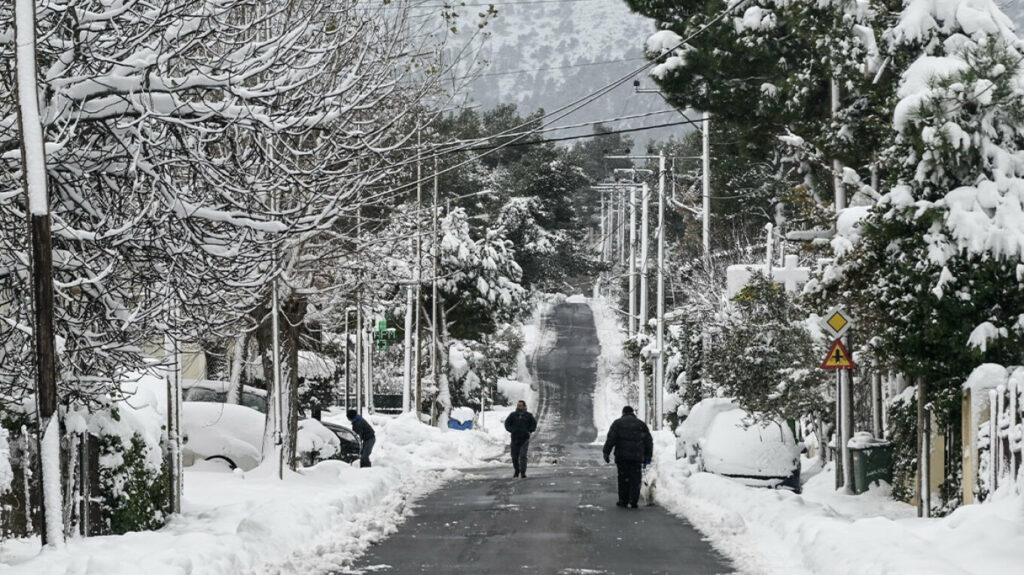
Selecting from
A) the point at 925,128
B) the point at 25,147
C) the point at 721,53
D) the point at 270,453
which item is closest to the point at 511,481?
the point at 270,453

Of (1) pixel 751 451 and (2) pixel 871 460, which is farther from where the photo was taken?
(1) pixel 751 451

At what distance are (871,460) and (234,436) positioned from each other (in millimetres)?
11097

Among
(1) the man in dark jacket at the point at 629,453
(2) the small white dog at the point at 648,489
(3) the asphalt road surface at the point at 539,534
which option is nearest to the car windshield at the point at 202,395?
(3) the asphalt road surface at the point at 539,534

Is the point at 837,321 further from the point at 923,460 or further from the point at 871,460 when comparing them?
the point at 923,460

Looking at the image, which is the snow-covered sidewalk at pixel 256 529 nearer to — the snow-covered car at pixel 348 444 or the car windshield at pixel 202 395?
the snow-covered car at pixel 348 444

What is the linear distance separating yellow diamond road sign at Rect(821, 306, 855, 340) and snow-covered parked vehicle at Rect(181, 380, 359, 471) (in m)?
9.77

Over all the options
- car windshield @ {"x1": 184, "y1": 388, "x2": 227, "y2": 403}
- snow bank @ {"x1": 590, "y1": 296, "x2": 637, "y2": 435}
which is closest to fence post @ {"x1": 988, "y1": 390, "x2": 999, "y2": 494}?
car windshield @ {"x1": 184, "y1": 388, "x2": 227, "y2": 403}

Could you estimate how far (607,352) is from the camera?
97125 mm

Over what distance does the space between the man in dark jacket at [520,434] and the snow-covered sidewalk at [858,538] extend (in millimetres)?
8231

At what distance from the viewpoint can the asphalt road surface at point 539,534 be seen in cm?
1318

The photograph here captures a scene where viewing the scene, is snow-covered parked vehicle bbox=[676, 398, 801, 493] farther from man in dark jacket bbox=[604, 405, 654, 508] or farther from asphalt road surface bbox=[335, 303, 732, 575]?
man in dark jacket bbox=[604, 405, 654, 508]

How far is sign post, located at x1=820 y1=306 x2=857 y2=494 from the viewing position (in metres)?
20.0

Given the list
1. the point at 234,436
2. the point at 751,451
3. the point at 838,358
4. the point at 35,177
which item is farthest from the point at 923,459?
the point at 234,436

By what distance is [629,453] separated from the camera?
2055 cm
